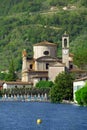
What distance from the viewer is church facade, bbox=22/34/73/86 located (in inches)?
5517

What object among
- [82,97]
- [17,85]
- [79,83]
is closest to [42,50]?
[17,85]

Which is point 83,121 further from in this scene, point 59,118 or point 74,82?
point 74,82

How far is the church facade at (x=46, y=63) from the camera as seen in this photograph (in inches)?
5517

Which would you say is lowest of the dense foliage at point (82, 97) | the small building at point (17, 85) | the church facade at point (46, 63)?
the dense foliage at point (82, 97)

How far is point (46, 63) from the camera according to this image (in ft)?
485

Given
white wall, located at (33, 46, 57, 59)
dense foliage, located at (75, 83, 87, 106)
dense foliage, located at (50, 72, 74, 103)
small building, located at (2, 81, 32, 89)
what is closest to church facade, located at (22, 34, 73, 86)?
white wall, located at (33, 46, 57, 59)

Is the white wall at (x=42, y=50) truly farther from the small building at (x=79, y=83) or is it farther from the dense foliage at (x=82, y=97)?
the dense foliage at (x=82, y=97)

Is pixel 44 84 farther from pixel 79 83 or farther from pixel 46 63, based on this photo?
pixel 79 83

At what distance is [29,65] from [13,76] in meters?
11.9

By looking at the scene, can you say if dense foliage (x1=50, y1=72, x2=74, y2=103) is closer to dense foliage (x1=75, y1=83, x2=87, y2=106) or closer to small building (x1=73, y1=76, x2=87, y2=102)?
small building (x1=73, y1=76, x2=87, y2=102)

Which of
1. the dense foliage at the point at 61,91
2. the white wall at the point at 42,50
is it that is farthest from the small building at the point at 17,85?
the dense foliage at the point at 61,91

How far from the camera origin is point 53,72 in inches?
5512

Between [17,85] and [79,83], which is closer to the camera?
[79,83]

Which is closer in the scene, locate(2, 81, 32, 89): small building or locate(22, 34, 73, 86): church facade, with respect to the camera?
locate(22, 34, 73, 86): church facade
